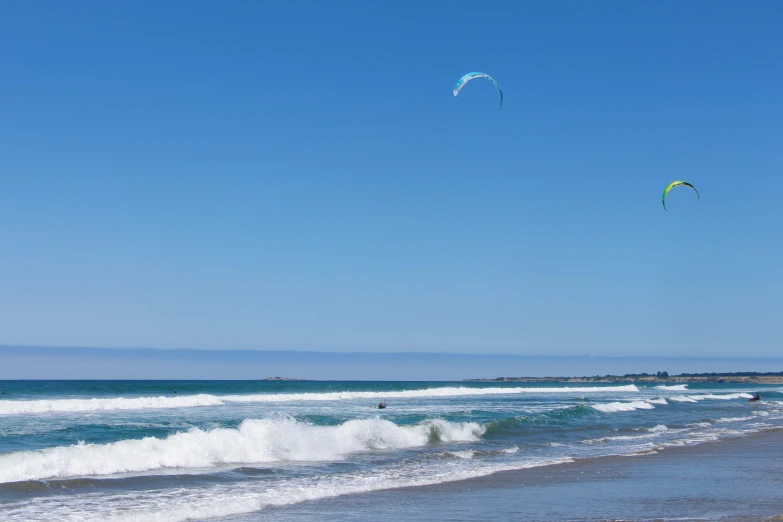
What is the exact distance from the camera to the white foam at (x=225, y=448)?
52.1ft

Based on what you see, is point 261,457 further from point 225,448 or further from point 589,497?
point 589,497

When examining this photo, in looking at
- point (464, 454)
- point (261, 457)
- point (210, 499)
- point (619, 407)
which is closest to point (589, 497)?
point (210, 499)

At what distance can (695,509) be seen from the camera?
37.7 ft

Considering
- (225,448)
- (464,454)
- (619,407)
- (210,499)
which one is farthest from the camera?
(619,407)

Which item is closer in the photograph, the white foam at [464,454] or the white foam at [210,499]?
the white foam at [210,499]

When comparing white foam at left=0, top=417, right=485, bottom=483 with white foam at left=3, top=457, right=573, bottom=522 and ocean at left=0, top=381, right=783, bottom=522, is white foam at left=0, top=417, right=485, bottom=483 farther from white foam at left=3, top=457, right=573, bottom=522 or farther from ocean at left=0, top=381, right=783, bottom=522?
white foam at left=3, top=457, right=573, bottom=522

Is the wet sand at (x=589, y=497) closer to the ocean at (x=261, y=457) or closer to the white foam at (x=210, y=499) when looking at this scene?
the ocean at (x=261, y=457)

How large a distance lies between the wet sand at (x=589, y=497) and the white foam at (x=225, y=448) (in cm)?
623

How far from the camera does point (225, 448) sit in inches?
752

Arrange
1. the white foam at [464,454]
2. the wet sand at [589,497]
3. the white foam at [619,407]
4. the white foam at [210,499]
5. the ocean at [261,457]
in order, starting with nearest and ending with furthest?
1. the wet sand at [589,497]
2. the white foam at [210,499]
3. the ocean at [261,457]
4. the white foam at [464,454]
5. the white foam at [619,407]

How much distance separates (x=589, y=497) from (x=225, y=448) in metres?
10.0

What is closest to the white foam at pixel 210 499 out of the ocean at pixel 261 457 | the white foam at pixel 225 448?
the ocean at pixel 261 457

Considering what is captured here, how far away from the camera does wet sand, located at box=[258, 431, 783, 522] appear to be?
36.7 feet

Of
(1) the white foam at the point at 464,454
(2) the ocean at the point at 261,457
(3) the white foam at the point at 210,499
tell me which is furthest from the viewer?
(1) the white foam at the point at 464,454
